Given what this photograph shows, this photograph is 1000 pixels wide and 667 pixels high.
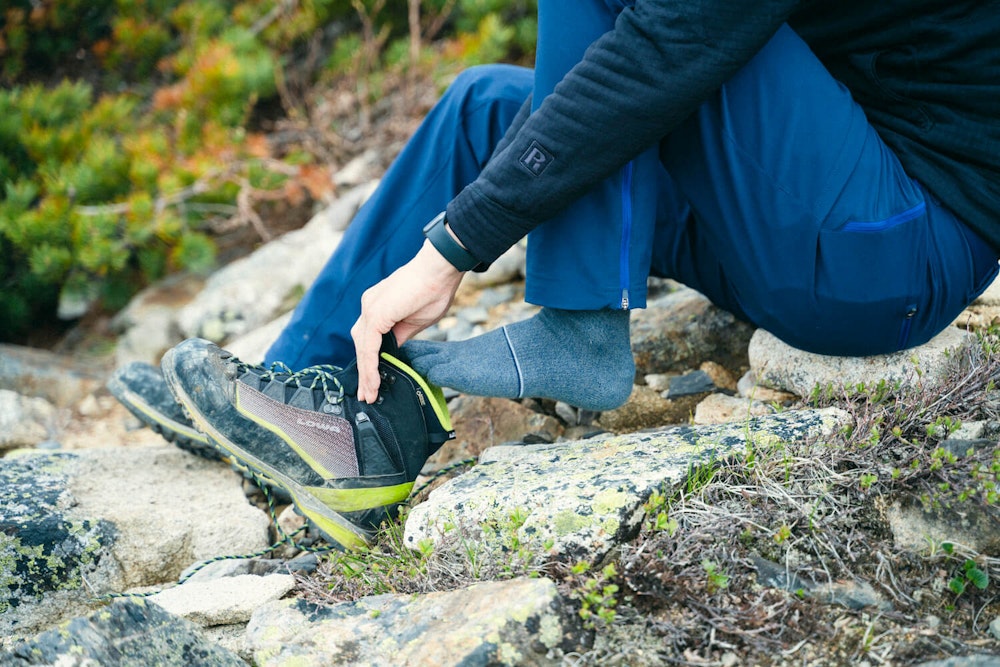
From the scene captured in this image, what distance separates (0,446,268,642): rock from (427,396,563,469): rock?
1.96 feet

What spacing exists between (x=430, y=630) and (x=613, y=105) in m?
1.06

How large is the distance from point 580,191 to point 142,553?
153 centimetres

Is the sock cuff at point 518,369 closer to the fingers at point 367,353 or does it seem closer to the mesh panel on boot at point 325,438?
the fingers at point 367,353

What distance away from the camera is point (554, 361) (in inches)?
78.8

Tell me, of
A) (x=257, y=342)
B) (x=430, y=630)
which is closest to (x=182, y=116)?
(x=257, y=342)

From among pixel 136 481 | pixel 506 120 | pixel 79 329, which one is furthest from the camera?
pixel 79 329

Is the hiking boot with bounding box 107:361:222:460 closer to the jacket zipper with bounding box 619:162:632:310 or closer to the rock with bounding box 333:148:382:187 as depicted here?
the jacket zipper with bounding box 619:162:632:310

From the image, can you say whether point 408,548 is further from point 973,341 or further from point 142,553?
point 973,341

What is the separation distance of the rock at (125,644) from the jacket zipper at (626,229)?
110 cm

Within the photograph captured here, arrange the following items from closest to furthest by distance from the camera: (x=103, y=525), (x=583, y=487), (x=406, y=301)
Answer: (x=583, y=487) → (x=406, y=301) → (x=103, y=525)

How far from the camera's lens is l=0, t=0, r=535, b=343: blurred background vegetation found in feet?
14.1

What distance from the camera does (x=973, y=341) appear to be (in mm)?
2074

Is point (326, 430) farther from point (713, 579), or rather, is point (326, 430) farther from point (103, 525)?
point (713, 579)

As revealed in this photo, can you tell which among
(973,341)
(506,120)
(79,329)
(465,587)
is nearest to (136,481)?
(465,587)
